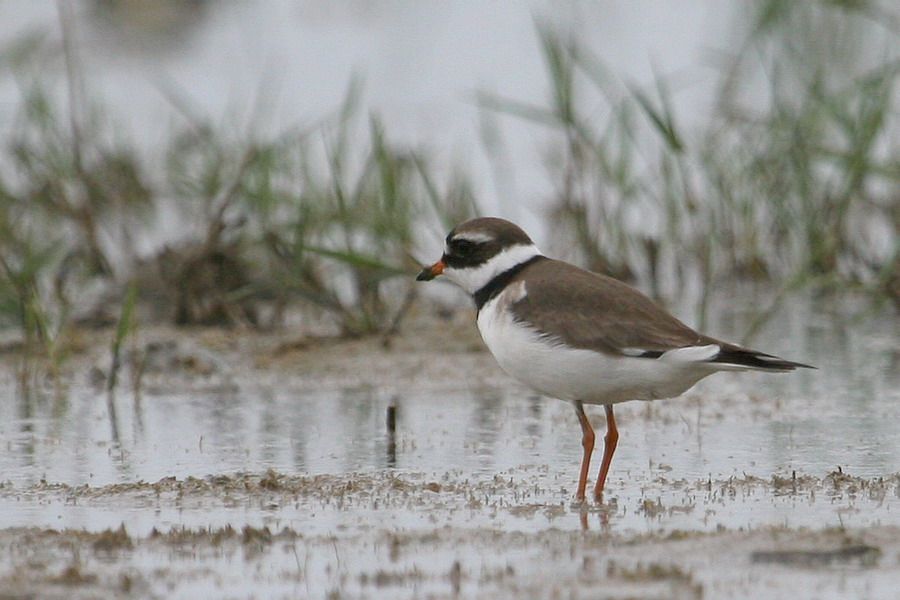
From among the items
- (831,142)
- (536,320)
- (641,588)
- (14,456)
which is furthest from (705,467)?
(831,142)

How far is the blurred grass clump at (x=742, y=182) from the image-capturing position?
812 cm

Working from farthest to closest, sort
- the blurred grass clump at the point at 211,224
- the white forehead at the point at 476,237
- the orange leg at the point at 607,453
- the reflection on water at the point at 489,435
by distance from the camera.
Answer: the blurred grass clump at the point at 211,224 → the white forehead at the point at 476,237 → the reflection on water at the point at 489,435 → the orange leg at the point at 607,453

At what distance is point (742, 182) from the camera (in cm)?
883

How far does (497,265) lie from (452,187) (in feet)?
10.5

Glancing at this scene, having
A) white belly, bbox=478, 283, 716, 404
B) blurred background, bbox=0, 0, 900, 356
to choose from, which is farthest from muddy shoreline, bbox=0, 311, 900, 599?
blurred background, bbox=0, 0, 900, 356

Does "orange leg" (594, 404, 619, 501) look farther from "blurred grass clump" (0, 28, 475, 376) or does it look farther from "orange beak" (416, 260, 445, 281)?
"blurred grass clump" (0, 28, 475, 376)

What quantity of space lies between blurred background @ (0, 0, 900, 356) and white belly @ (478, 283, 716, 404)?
5.34 feet

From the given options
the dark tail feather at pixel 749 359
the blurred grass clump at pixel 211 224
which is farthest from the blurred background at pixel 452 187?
the dark tail feather at pixel 749 359

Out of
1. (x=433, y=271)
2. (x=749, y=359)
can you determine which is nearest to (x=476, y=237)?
(x=433, y=271)

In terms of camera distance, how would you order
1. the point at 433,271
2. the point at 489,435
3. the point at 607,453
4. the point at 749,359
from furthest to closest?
1. the point at 489,435
2. the point at 433,271
3. the point at 607,453
4. the point at 749,359

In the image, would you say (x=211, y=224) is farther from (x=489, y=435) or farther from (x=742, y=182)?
(x=742, y=182)

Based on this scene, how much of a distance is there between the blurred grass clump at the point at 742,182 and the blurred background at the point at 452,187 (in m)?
0.02

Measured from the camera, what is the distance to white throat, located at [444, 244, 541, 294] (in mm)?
5875

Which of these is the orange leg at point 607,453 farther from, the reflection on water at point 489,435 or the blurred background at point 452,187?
the blurred background at point 452,187
